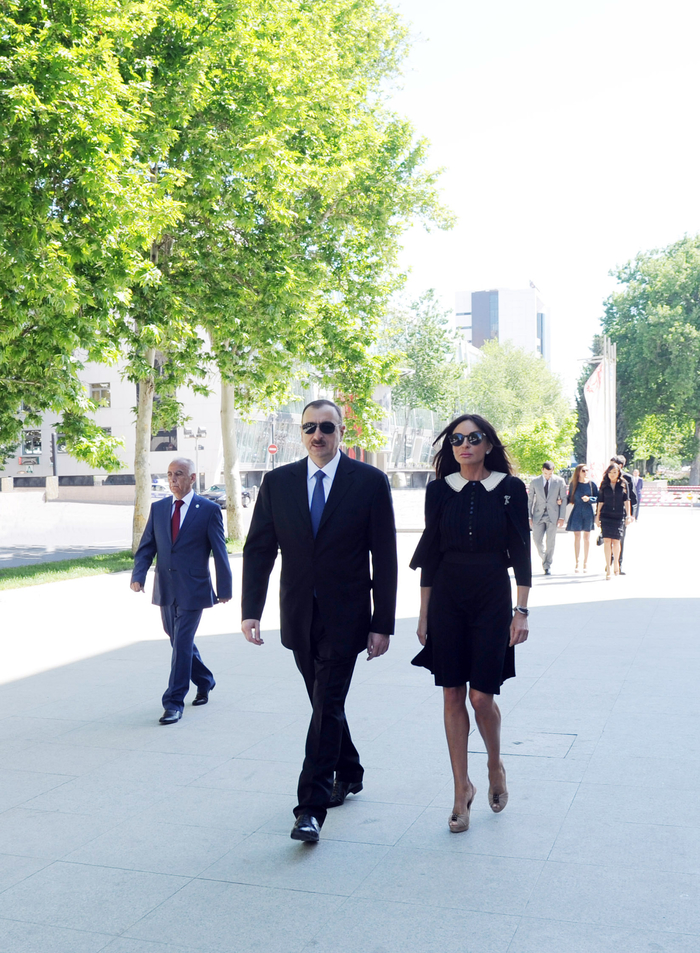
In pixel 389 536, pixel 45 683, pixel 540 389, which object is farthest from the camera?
pixel 540 389

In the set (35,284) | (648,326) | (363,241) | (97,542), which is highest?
(648,326)

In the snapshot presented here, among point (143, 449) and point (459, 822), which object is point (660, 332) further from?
point (459, 822)

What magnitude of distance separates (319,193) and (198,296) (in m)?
5.48

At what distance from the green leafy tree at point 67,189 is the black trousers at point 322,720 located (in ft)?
33.5

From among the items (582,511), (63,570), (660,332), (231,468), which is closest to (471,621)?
(582,511)

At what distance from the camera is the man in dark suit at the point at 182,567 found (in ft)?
22.0

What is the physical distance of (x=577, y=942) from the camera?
11.0 ft

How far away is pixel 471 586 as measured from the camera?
14.5ft

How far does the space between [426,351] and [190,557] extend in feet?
184

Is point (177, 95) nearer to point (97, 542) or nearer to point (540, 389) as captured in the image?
point (97, 542)

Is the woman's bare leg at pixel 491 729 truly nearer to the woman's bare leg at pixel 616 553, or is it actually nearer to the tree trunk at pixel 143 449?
the woman's bare leg at pixel 616 553

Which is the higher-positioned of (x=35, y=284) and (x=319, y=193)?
(x=319, y=193)

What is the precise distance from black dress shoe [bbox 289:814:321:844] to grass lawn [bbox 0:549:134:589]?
12.3 meters

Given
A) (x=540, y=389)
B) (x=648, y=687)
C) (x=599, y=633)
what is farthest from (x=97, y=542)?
(x=540, y=389)
